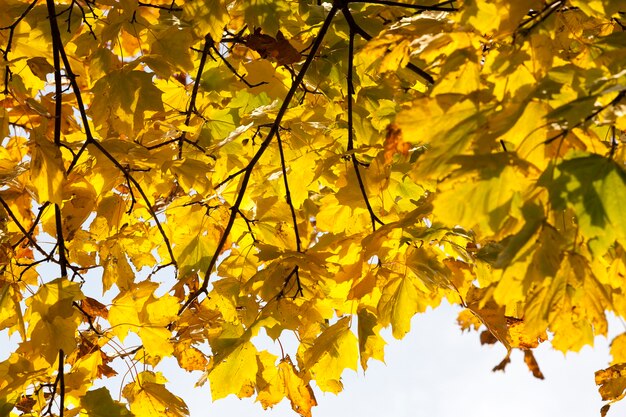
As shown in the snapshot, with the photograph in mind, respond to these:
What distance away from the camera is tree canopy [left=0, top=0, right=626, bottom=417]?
139 centimetres

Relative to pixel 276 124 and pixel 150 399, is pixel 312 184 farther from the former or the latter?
pixel 150 399

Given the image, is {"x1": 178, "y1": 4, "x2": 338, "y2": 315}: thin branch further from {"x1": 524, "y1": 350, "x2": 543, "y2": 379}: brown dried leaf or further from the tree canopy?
{"x1": 524, "y1": 350, "x2": 543, "y2": 379}: brown dried leaf

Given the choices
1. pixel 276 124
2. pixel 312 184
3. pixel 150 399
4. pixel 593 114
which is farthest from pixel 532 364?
pixel 593 114

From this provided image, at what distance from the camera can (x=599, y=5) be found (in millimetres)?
1616

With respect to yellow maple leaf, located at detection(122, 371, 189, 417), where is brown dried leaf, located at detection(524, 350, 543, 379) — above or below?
above

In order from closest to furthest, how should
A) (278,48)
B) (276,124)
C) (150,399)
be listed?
(276,124), (278,48), (150,399)

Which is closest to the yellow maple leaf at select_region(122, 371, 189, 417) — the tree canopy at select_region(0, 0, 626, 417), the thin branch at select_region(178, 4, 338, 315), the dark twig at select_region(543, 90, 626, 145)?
the tree canopy at select_region(0, 0, 626, 417)

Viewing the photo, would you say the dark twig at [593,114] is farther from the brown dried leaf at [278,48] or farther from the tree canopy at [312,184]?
the brown dried leaf at [278,48]

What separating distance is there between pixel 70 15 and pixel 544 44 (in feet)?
5.59

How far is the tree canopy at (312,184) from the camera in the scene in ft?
4.57

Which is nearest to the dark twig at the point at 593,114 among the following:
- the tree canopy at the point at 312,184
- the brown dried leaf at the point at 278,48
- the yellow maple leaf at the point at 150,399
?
the tree canopy at the point at 312,184

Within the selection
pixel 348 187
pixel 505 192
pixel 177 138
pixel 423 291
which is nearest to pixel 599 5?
pixel 505 192

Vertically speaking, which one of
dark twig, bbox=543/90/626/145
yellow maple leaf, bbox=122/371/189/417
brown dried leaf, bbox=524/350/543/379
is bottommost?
dark twig, bbox=543/90/626/145

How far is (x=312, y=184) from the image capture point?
3160mm
